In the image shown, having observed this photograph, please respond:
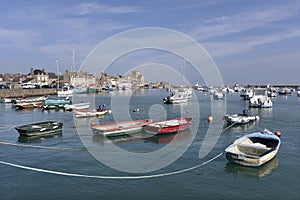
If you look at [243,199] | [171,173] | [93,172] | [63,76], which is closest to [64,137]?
[93,172]

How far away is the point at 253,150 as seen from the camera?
831 inches

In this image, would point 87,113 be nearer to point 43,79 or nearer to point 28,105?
point 28,105

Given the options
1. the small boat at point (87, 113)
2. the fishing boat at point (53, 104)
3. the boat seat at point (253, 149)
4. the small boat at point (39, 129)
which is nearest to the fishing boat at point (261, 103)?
the small boat at point (87, 113)

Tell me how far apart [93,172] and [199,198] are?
25.4 ft

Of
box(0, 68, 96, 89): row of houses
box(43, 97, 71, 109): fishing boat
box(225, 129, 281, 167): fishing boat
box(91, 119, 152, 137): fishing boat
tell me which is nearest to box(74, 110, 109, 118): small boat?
box(43, 97, 71, 109): fishing boat

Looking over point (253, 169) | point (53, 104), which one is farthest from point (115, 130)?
point (53, 104)

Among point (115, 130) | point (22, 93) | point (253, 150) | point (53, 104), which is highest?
point (22, 93)

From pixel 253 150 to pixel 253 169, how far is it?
9.01 ft

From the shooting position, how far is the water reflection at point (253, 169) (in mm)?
18125

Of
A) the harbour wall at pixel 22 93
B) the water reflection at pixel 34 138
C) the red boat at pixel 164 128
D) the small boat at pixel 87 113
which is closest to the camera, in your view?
the water reflection at pixel 34 138

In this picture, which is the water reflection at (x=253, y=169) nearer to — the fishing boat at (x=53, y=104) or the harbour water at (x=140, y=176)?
the harbour water at (x=140, y=176)

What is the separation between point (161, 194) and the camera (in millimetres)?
14883

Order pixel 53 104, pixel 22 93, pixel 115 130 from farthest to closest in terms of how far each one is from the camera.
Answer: pixel 22 93 → pixel 53 104 → pixel 115 130

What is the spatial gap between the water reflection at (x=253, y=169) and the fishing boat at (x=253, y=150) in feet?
1.07
